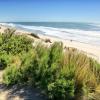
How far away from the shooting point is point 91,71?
17.8 feet

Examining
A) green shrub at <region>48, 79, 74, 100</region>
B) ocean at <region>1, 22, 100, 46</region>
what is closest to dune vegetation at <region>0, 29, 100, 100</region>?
green shrub at <region>48, 79, 74, 100</region>

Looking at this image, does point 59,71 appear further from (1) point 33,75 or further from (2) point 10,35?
(2) point 10,35

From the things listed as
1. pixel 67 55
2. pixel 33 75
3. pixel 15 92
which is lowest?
pixel 15 92

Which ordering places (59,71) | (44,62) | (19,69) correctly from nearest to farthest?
(59,71) → (44,62) → (19,69)

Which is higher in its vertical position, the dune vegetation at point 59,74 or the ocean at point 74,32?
the dune vegetation at point 59,74

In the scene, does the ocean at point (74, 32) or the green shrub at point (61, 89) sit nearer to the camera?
the green shrub at point (61, 89)

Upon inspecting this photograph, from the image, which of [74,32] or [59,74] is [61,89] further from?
[74,32]

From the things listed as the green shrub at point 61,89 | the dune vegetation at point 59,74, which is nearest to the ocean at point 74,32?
the dune vegetation at point 59,74

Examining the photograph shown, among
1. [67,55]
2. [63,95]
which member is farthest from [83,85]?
[67,55]

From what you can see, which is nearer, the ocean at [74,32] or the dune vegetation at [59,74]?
the dune vegetation at [59,74]

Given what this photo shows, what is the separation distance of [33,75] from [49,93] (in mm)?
930

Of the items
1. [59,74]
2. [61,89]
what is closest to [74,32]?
[59,74]

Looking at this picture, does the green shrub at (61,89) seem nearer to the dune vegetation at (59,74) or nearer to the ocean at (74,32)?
the dune vegetation at (59,74)

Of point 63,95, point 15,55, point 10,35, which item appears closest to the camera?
point 63,95
